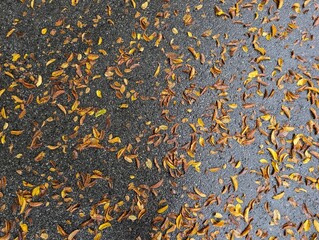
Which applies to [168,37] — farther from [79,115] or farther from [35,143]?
[35,143]

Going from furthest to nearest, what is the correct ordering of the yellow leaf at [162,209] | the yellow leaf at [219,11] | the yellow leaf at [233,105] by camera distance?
1. the yellow leaf at [219,11]
2. the yellow leaf at [233,105]
3. the yellow leaf at [162,209]

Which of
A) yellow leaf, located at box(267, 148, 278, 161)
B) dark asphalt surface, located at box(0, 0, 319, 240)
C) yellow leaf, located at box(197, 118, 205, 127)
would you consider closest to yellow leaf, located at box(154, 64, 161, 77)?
dark asphalt surface, located at box(0, 0, 319, 240)

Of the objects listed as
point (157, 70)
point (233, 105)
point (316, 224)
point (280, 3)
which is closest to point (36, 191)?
point (157, 70)

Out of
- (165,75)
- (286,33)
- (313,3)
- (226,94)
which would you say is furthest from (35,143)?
(313,3)

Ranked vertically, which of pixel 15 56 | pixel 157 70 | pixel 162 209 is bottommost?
pixel 162 209

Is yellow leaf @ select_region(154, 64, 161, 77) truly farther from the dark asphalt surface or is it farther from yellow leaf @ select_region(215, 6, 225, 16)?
yellow leaf @ select_region(215, 6, 225, 16)

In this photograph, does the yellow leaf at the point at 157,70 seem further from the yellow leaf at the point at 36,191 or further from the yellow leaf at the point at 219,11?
the yellow leaf at the point at 36,191

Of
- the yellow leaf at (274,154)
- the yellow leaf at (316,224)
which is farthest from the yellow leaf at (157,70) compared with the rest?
the yellow leaf at (316,224)

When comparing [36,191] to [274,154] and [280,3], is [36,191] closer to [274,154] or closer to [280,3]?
[274,154]

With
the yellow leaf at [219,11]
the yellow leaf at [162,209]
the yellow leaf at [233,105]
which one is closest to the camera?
the yellow leaf at [162,209]
